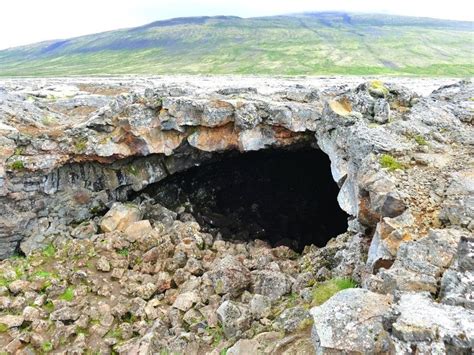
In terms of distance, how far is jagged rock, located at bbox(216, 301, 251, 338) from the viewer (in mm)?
14000

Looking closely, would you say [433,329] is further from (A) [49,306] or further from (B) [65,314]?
(A) [49,306]

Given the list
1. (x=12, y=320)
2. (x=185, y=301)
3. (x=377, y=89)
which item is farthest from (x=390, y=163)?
(x=12, y=320)

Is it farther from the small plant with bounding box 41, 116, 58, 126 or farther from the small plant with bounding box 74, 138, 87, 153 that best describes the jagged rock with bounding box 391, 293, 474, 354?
the small plant with bounding box 41, 116, 58, 126

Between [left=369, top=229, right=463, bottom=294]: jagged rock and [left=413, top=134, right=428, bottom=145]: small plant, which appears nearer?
[left=369, top=229, right=463, bottom=294]: jagged rock

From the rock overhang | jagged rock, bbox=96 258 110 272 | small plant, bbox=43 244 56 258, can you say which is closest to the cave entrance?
the rock overhang

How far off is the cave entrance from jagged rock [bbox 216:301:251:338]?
11.7 meters

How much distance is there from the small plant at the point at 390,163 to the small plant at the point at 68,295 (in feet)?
47.8

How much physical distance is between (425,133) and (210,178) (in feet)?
53.4

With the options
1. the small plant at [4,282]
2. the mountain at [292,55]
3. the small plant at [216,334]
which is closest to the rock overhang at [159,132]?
the small plant at [4,282]

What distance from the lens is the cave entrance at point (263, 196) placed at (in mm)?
27750

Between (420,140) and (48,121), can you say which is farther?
(48,121)

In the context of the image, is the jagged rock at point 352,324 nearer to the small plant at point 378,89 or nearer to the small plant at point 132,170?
the small plant at point 378,89

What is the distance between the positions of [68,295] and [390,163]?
590 inches

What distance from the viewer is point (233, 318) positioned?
1431 centimetres
